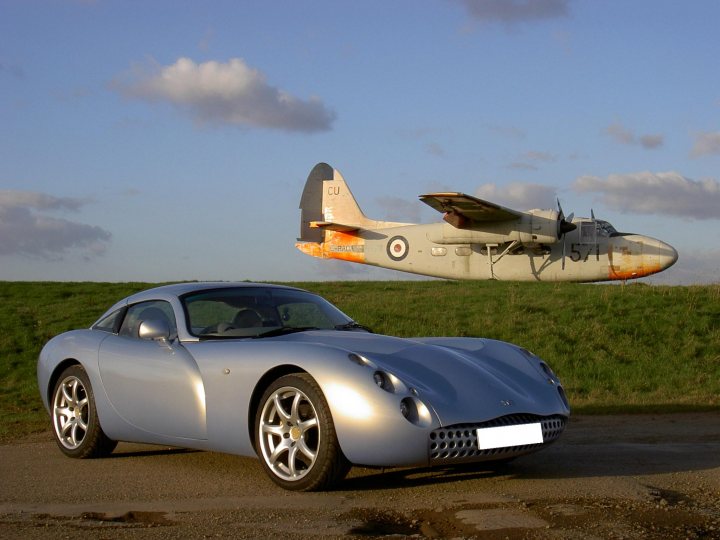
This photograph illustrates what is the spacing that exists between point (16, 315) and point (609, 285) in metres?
13.6

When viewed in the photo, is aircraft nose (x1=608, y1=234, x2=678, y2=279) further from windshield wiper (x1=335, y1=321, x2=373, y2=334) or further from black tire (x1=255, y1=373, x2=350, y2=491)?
black tire (x1=255, y1=373, x2=350, y2=491)

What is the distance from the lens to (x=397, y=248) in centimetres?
3738

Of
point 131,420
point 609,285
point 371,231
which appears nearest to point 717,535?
point 131,420

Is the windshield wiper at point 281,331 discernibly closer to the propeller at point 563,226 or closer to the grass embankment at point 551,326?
the grass embankment at point 551,326

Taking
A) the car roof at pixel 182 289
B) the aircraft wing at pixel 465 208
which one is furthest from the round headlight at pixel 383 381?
the aircraft wing at pixel 465 208

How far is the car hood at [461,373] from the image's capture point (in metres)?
5.55

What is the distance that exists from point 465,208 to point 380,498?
29.2 m

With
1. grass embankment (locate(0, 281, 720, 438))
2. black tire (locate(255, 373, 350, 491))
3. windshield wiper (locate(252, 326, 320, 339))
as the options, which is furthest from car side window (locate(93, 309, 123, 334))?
grass embankment (locate(0, 281, 720, 438))

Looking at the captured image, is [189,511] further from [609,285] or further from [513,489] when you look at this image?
[609,285]

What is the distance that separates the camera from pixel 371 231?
126ft

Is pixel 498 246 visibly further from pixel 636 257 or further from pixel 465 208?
pixel 636 257

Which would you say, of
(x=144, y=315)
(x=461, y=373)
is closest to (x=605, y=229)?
(x=144, y=315)

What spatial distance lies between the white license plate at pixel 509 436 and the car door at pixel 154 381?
76.1 inches

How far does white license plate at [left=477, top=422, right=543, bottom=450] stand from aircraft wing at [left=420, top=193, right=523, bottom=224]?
2707cm
